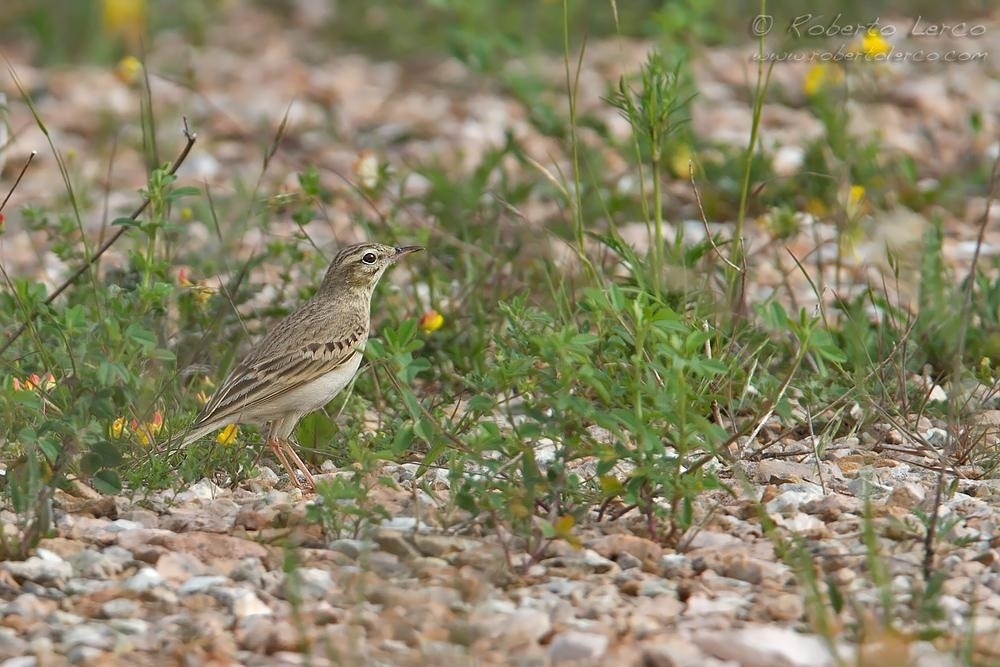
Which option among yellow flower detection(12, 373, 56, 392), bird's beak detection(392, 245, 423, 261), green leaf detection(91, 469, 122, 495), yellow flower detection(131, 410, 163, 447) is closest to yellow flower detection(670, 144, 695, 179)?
bird's beak detection(392, 245, 423, 261)

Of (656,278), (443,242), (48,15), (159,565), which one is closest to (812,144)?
(443,242)

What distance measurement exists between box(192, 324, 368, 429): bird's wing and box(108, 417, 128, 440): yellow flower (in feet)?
0.85

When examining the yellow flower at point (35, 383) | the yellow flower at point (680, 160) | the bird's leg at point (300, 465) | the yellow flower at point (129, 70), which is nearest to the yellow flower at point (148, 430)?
the yellow flower at point (35, 383)

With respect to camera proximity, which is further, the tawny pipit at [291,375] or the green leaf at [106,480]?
the tawny pipit at [291,375]

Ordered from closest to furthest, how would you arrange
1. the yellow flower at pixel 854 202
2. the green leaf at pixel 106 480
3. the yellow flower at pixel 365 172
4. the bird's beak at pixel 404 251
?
the green leaf at pixel 106 480
the bird's beak at pixel 404 251
the yellow flower at pixel 854 202
the yellow flower at pixel 365 172

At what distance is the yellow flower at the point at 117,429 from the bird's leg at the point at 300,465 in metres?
0.57

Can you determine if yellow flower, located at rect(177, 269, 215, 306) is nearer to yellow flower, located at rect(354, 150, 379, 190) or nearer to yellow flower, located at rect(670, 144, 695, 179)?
yellow flower, located at rect(354, 150, 379, 190)

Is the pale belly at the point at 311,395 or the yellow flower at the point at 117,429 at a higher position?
the pale belly at the point at 311,395

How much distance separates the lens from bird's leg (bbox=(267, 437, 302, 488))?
5.40 m

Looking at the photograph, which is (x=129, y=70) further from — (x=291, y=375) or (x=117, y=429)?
(x=117, y=429)

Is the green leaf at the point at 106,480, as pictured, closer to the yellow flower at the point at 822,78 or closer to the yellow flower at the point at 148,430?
the yellow flower at the point at 148,430

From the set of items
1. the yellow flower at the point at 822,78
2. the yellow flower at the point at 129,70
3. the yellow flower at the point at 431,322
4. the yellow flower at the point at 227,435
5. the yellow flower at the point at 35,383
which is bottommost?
the yellow flower at the point at 227,435

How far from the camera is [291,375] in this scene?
5.69 metres

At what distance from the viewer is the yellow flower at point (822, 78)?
846cm
